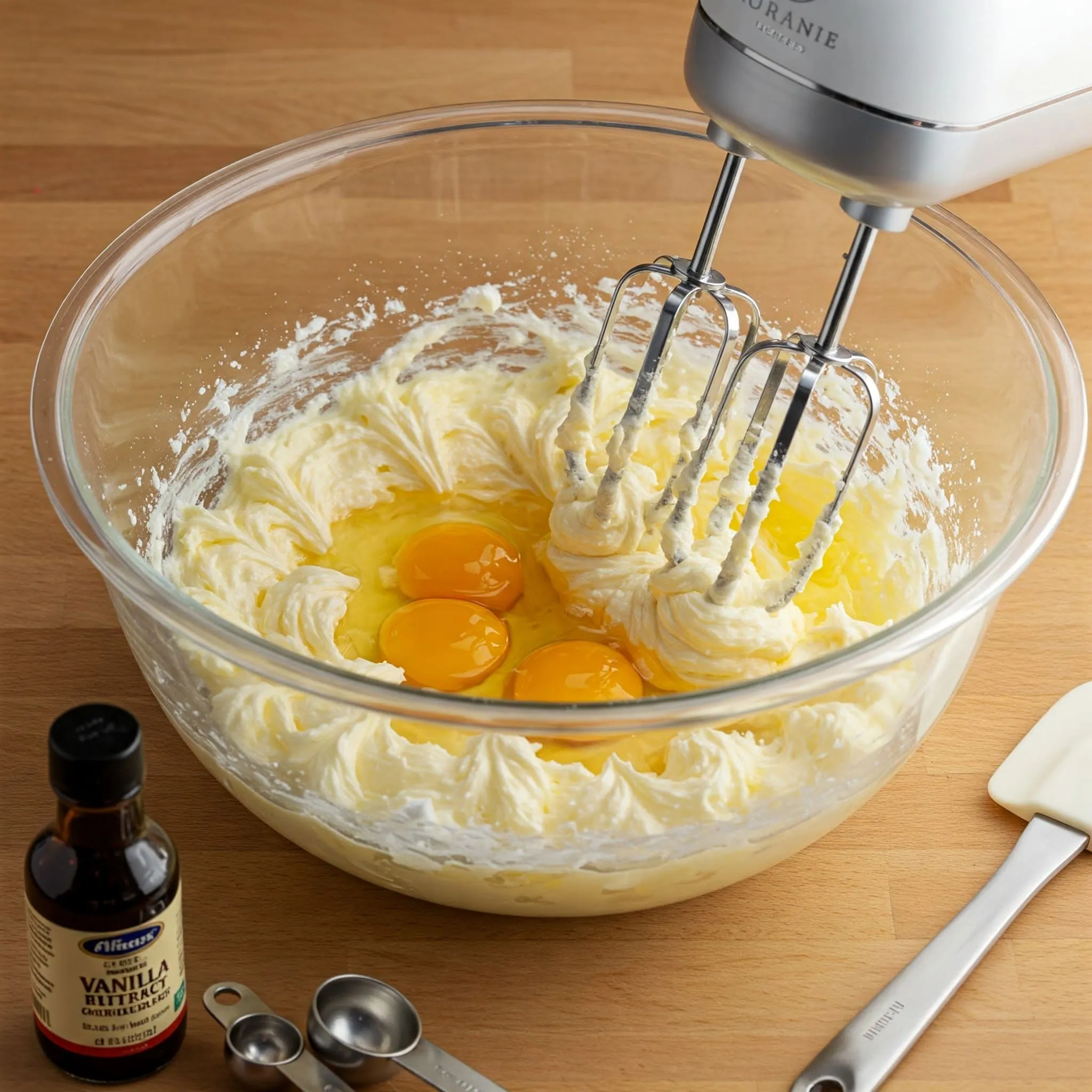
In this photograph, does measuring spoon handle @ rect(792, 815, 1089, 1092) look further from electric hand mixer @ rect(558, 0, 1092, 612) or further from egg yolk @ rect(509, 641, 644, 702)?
electric hand mixer @ rect(558, 0, 1092, 612)

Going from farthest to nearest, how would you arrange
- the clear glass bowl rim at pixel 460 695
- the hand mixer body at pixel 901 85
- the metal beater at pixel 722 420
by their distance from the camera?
the metal beater at pixel 722 420, the clear glass bowl rim at pixel 460 695, the hand mixer body at pixel 901 85

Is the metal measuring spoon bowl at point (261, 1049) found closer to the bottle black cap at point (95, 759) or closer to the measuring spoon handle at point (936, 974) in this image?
the bottle black cap at point (95, 759)

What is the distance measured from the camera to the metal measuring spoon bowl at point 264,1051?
1.33 m

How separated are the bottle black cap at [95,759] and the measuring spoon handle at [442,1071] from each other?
0.39 metres

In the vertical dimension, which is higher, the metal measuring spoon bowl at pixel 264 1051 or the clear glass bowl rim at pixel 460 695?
the clear glass bowl rim at pixel 460 695

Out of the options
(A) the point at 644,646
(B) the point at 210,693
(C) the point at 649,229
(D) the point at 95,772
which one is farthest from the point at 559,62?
(D) the point at 95,772

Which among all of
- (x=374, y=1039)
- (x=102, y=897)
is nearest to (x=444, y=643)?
(x=374, y=1039)

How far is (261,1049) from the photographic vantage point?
1.36m

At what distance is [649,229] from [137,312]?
72 cm

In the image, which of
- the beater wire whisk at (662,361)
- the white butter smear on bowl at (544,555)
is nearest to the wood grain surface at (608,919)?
the white butter smear on bowl at (544,555)

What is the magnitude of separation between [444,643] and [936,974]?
644 mm

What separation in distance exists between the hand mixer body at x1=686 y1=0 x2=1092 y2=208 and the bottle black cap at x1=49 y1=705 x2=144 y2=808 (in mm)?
698

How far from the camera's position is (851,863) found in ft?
5.28

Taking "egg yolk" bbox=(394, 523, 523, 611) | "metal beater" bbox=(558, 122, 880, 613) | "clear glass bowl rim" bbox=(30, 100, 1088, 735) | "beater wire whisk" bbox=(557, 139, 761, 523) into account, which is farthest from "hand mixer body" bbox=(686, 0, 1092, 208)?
"egg yolk" bbox=(394, 523, 523, 611)
